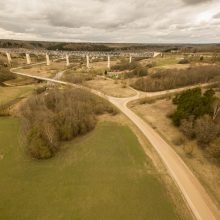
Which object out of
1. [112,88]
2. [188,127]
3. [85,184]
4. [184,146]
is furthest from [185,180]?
[112,88]

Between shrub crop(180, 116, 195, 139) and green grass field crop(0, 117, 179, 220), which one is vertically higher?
shrub crop(180, 116, 195, 139)

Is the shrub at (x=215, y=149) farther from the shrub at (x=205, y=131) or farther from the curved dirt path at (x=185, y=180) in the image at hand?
the curved dirt path at (x=185, y=180)

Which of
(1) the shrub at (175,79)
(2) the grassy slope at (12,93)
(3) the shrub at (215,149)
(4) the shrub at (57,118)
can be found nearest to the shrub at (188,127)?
(3) the shrub at (215,149)

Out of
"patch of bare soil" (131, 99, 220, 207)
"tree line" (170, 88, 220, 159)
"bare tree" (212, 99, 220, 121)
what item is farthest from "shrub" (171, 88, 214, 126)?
"patch of bare soil" (131, 99, 220, 207)

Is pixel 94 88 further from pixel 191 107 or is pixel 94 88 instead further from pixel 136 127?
pixel 191 107

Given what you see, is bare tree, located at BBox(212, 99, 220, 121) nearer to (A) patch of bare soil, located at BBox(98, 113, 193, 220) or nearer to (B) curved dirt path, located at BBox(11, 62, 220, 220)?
(B) curved dirt path, located at BBox(11, 62, 220, 220)
